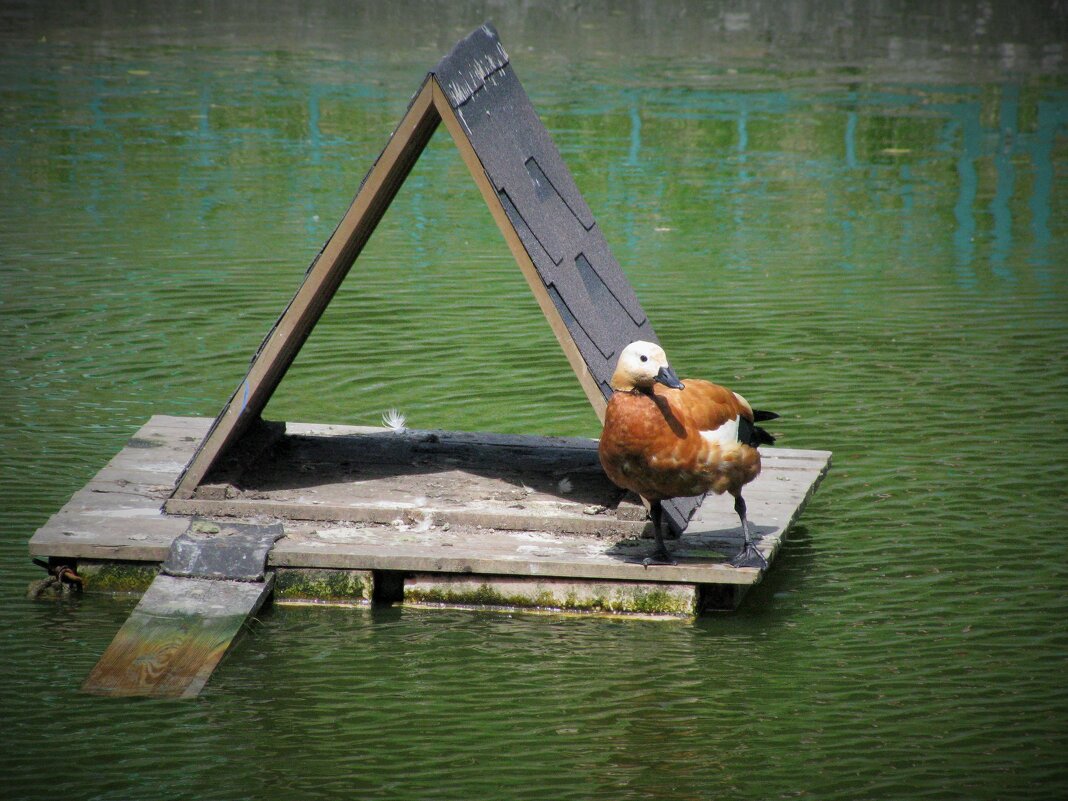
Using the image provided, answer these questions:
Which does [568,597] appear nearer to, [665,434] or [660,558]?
[660,558]

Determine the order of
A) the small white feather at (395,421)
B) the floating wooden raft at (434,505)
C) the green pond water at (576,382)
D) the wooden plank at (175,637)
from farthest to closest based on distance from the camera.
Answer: the small white feather at (395,421) < the floating wooden raft at (434,505) < the wooden plank at (175,637) < the green pond water at (576,382)

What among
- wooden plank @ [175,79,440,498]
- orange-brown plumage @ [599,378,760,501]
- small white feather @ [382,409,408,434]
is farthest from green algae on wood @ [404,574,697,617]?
small white feather @ [382,409,408,434]

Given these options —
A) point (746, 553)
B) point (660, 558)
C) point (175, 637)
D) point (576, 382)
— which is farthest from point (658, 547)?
point (576, 382)

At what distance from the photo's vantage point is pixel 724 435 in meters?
6.08

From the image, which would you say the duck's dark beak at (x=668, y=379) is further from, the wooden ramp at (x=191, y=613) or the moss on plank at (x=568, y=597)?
the wooden ramp at (x=191, y=613)

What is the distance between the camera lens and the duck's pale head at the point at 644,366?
585 centimetres

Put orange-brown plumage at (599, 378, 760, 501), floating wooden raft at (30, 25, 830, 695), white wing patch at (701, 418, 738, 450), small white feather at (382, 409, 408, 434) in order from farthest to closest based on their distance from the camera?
small white feather at (382, 409, 408, 434) → floating wooden raft at (30, 25, 830, 695) → white wing patch at (701, 418, 738, 450) → orange-brown plumage at (599, 378, 760, 501)

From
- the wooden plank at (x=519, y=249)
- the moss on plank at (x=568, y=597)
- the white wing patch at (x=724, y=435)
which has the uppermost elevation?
the wooden plank at (x=519, y=249)

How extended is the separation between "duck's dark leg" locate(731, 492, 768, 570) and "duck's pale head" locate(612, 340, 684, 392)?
71 cm

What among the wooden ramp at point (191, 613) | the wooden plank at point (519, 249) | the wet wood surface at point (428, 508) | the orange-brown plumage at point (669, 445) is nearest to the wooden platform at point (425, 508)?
the wet wood surface at point (428, 508)

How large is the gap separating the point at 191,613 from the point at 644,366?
6.64 feet

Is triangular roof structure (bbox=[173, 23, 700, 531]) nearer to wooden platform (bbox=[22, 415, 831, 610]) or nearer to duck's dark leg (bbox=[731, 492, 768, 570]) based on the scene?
wooden platform (bbox=[22, 415, 831, 610])

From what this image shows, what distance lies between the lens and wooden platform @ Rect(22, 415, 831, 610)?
6.30m

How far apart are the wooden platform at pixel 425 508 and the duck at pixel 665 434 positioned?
1.27ft
